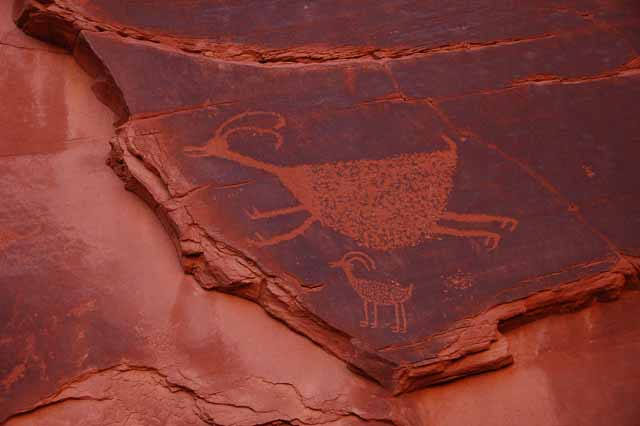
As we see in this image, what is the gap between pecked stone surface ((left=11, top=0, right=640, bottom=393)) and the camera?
2.94m

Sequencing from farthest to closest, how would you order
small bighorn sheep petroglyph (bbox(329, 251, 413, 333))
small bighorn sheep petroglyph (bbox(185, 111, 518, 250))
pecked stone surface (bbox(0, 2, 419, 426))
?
small bighorn sheep petroglyph (bbox(185, 111, 518, 250))
small bighorn sheep petroglyph (bbox(329, 251, 413, 333))
pecked stone surface (bbox(0, 2, 419, 426))

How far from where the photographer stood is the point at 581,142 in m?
3.51

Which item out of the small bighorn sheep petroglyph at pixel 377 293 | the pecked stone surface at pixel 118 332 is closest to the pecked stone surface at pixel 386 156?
the small bighorn sheep petroglyph at pixel 377 293

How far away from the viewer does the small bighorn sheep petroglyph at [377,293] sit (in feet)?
9.46

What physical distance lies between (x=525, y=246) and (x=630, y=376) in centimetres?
73

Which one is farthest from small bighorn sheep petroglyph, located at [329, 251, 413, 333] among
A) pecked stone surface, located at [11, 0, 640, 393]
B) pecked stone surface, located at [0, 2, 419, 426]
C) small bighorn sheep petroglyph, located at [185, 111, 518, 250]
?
pecked stone surface, located at [0, 2, 419, 426]

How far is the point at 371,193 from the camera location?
323cm

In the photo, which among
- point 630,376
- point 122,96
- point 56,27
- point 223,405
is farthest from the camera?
point 56,27

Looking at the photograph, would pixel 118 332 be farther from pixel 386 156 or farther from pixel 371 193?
pixel 386 156

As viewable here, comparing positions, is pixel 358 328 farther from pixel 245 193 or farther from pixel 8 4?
pixel 8 4

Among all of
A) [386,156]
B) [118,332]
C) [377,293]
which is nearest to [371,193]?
[386,156]

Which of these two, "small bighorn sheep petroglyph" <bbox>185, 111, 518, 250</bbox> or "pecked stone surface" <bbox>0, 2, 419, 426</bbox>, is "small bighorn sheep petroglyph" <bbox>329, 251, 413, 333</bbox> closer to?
"small bighorn sheep petroglyph" <bbox>185, 111, 518, 250</bbox>

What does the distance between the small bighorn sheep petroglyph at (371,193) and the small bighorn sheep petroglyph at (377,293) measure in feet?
0.55

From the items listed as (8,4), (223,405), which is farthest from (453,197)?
(8,4)
